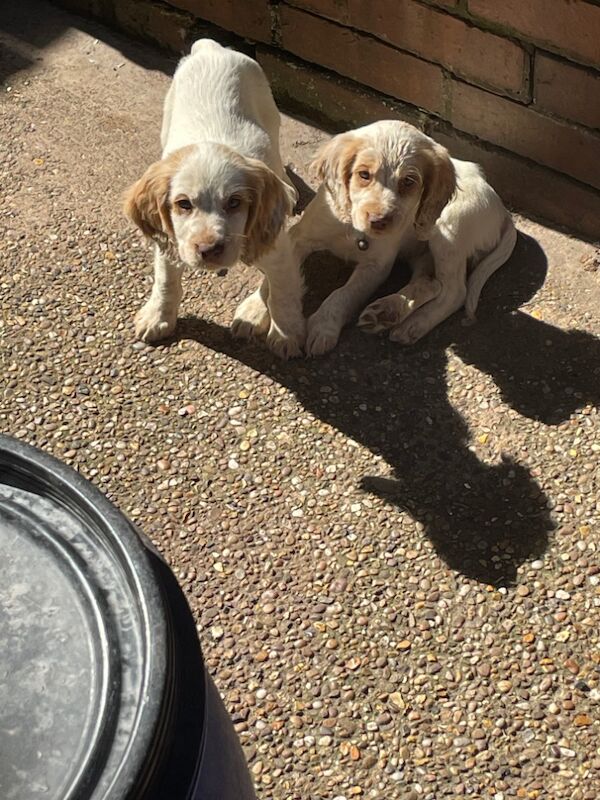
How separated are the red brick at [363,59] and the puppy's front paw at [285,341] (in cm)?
124

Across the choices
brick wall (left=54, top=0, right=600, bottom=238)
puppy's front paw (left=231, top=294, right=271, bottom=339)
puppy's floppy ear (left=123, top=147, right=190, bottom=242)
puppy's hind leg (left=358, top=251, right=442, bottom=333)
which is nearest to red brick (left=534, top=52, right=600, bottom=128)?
brick wall (left=54, top=0, right=600, bottom=238)

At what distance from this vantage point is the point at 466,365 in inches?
148

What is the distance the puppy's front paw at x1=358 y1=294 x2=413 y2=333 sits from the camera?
3799 millimetres

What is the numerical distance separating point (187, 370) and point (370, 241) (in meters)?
0.81

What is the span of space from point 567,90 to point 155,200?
1642 mm

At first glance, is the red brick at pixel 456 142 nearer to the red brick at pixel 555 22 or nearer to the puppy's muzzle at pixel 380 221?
the red brick at pixel 555 22

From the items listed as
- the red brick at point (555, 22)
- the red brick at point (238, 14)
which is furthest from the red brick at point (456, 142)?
the red brick at point (555, 22)

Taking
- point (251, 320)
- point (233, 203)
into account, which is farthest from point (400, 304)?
point (233, 203)

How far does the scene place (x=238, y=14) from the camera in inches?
185

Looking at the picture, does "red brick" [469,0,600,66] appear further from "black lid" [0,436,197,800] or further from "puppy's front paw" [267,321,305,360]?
"black lid" [0,436,197,800]

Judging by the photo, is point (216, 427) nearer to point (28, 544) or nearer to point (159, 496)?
point (159, 496)

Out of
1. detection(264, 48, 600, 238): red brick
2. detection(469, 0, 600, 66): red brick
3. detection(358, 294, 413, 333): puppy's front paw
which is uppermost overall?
detection(469, 0, 600, 66): red brick

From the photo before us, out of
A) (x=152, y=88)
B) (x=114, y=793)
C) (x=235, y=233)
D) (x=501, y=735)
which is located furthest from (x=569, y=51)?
(x=114, y=793)

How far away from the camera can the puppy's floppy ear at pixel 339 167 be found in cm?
344
